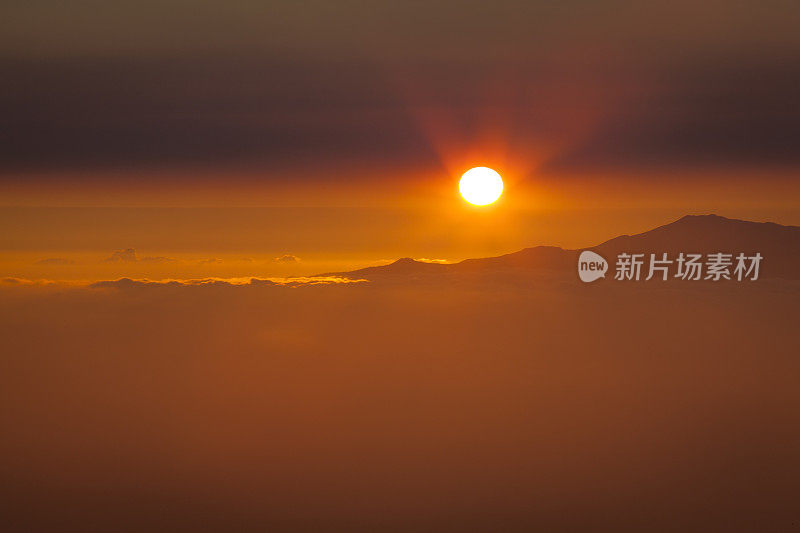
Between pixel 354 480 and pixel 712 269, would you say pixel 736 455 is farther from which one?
pixel 712 269

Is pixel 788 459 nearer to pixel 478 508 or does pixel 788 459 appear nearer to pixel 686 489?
pixel 686 489

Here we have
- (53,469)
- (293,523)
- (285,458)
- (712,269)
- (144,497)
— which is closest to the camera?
(712,269)

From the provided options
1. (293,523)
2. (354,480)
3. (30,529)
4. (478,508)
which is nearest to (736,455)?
(478,508)

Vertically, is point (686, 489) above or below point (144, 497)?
above

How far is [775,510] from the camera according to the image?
148500 millimetres

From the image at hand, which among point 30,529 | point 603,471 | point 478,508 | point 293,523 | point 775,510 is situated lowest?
point 30,529

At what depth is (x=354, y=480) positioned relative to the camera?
183000 mm

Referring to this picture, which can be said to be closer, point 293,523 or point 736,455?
point 293,523

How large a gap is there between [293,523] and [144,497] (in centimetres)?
4286

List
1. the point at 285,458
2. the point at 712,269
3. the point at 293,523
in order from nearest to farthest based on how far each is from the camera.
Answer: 1. the point at 712,269
2. the point at 293,523
3. the point at 285,458

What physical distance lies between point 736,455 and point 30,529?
17253cm

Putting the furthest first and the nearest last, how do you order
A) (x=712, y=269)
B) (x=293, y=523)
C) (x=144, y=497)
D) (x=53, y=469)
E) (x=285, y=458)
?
(x=285, y=458), (x=53, y=469), (x=144, y=497), (x=293, y=523), (x=712, y=269)

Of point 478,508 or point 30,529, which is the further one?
point 478,508

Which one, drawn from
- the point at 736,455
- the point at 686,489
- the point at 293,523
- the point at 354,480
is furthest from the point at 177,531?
the point at 736,455
